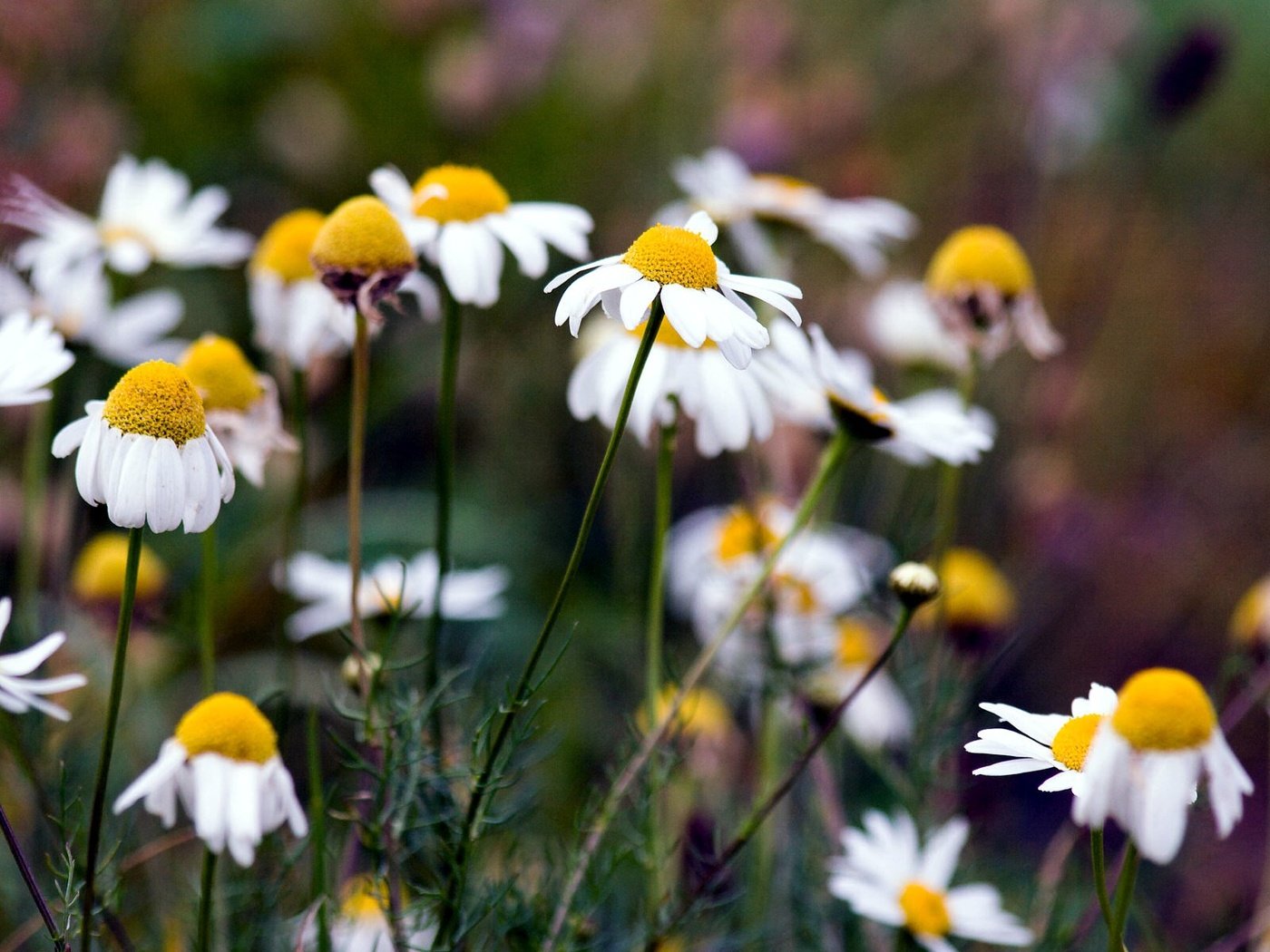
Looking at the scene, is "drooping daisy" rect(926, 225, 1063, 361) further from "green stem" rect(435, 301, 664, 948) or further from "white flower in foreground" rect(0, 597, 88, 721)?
"white flower in foreground" rect(0, 597, 88, 721)

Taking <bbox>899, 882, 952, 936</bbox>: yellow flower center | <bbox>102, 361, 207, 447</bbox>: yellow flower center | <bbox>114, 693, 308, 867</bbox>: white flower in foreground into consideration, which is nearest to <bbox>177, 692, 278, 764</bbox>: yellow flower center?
<bbox>114, 693, 308, 867</bbox>: white flower in foreground

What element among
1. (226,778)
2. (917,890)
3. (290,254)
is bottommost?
(917,890)

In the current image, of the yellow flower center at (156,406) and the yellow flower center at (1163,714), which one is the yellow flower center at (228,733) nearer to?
the yellow flower center at (156,406)

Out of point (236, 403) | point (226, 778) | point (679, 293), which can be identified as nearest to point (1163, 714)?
point (679, 293)

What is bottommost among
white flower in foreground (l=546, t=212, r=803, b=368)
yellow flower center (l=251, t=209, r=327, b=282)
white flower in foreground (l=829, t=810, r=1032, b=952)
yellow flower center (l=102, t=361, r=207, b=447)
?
white flower in foreground (l=829, t=810, r=1032, b=952)

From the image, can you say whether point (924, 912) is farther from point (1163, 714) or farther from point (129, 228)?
point (129, 228)

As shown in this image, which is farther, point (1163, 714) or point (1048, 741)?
point (1048, 741)
